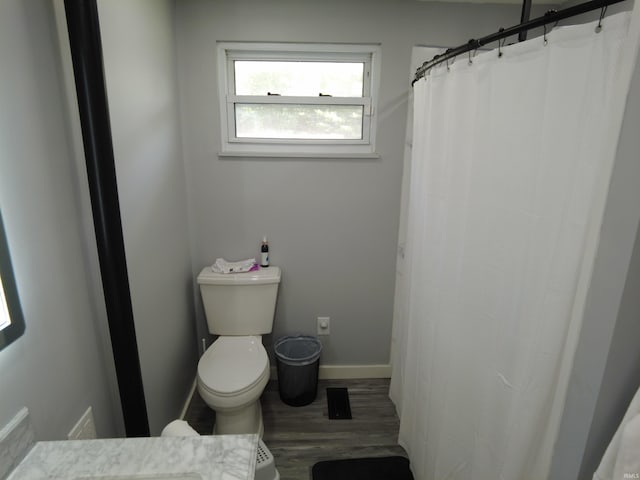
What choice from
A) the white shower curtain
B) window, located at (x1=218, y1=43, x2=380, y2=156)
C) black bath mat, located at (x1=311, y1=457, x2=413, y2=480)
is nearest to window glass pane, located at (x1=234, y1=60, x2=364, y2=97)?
window, located at (x1=218, y1=43, x2=380, y2=156)

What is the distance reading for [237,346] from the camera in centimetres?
205

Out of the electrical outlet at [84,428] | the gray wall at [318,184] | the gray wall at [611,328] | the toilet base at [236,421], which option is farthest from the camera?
the gray wall at [318,184]

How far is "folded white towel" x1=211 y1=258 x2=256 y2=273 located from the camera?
2.16 metres

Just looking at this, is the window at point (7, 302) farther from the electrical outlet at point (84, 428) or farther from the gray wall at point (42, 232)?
the electrical outlet at point (84, 428)

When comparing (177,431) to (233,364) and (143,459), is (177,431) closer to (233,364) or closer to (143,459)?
A: (143,459)

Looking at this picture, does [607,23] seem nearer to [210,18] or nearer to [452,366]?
[452,366]

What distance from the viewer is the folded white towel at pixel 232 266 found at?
2.16 meters

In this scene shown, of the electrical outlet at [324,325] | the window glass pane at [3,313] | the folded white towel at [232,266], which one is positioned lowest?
the electrical outlet at [324,325]

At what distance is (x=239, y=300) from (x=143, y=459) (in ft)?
4.34

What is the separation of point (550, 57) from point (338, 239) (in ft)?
5.03

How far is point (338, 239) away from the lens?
7.47 feet

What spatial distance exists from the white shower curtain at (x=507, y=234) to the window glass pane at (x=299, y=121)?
0.57m

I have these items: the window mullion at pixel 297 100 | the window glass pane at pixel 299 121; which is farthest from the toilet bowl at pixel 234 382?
the window mullion at pixel 297 100

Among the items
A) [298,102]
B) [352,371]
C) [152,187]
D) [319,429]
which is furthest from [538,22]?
[352,371]
